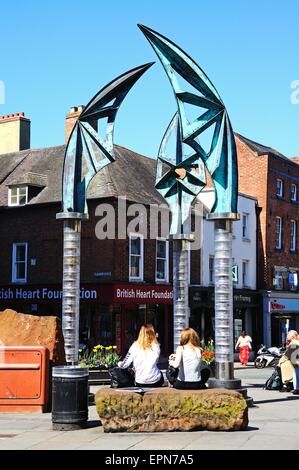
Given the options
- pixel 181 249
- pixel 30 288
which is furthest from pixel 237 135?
pixel 181 249

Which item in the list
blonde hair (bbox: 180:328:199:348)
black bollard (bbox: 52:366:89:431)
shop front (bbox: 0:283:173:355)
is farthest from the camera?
shop front (bbox: 0:283:173:355)

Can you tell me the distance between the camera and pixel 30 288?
106 feet

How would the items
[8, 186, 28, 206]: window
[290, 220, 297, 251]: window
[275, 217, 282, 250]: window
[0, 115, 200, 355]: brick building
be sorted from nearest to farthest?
1. [0, 115, 200, 355]: brick building
2. [8, 186, 28, 206]: window
3. [275, 217, 282, 250]: window
4. [290, 220, 297, 251]: window

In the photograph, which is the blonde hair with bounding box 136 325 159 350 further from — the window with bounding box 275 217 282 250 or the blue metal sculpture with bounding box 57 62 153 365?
the window with bounding box 275 217 282 250

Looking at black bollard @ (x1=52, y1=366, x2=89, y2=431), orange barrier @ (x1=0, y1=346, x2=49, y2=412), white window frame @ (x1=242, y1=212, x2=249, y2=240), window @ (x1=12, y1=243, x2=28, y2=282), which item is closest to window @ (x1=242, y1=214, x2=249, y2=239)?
white window frame @ (x1=242, y1=212, x2=249, y2=240)

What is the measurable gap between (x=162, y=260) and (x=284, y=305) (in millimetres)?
11203

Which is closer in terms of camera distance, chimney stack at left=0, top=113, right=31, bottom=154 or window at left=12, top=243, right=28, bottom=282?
window at left=12, top=243, right=28, bottom=282

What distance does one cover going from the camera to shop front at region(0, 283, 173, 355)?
1213 inches

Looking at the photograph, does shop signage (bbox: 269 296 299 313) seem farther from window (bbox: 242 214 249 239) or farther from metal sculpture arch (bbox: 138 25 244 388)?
metal sculpture arch (bbox: 138 25 244 388)

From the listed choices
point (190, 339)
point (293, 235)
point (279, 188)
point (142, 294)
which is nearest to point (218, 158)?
point (190, 339)

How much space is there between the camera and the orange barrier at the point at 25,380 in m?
13.2

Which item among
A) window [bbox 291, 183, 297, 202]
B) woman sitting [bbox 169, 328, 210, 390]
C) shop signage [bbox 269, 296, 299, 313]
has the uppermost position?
window [bbox 291, 183, 297, 202]

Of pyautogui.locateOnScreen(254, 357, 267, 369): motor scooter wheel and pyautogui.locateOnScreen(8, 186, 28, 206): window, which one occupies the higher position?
pyautogui.locateOnScreen(8, 186, 28, 206): window

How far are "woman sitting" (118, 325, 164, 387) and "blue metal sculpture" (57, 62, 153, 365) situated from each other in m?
3.77
